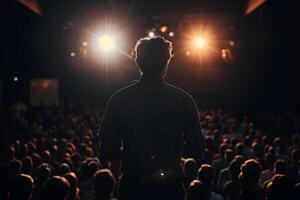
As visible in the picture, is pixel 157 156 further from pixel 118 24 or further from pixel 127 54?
pixel 127 54

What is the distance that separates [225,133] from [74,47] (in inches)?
612

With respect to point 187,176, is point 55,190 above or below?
below

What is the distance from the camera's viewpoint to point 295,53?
1073 inches

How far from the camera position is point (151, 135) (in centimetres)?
294

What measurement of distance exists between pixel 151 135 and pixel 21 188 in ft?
8.48

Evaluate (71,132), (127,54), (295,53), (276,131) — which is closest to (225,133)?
(276,131)

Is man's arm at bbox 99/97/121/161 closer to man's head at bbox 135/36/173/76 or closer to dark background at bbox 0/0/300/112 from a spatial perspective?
man's head at bbox 135/36/173/76

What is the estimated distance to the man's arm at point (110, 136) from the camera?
2.93 meters

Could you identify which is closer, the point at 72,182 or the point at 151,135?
the point at 151,135

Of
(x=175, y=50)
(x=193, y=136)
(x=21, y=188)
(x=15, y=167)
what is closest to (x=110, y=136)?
(x=193, y=136)

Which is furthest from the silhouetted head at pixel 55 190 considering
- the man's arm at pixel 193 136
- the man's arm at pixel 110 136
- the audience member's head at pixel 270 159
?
the audience member's head at pixel 270 159

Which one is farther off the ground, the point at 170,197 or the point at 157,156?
the point at 157,156

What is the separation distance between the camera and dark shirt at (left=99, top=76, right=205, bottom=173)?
9.60 ft

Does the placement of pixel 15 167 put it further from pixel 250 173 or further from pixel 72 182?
pixel 250 173
